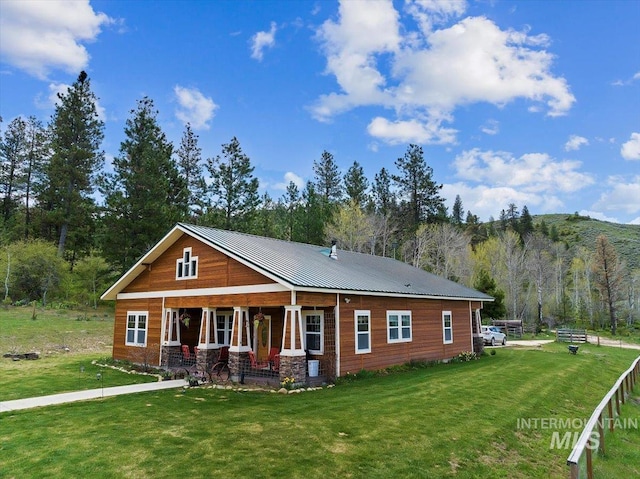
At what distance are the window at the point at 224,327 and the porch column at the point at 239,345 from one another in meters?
3.91

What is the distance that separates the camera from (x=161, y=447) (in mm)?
7070

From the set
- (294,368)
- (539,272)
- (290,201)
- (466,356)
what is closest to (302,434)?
(294,368)

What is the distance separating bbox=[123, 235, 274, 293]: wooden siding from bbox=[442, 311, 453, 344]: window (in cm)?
1032

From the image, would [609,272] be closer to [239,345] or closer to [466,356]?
[466,356]

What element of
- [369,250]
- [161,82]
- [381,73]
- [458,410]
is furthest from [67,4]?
[369,250]

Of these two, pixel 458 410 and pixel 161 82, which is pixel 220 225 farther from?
pixel 458 410

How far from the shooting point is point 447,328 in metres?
20.5

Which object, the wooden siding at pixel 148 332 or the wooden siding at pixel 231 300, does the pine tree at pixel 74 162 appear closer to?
the wooden siding at pixel 148 332

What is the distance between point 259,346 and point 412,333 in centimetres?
641

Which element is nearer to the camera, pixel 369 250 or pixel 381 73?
pixel 381 73

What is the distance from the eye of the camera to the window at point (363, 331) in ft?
49.1

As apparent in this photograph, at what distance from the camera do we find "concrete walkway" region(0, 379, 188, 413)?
34.5ft

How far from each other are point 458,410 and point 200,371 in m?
Result: 8.97

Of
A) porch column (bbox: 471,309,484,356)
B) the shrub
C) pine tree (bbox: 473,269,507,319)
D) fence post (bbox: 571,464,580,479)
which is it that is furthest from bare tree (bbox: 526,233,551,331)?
fence post (bbox: 571,464,580,479)
